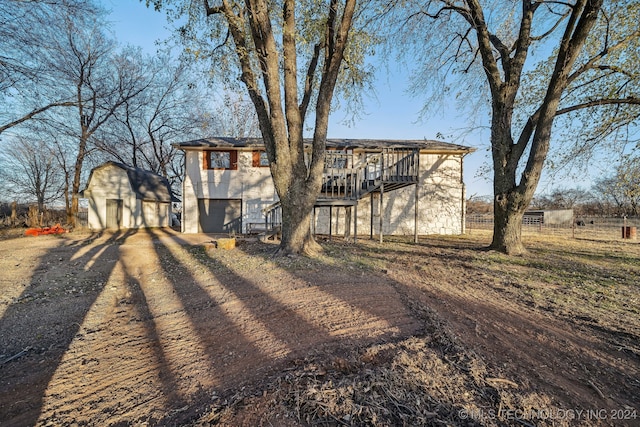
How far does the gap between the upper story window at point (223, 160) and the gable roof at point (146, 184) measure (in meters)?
6.74

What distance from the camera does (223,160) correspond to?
15.3 metres

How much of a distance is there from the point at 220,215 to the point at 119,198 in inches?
306

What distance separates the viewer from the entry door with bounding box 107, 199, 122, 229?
58.6 ft

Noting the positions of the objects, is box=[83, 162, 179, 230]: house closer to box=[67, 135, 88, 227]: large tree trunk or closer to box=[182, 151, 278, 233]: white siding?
box=[67, 135, 88, 227]: large tree trunk

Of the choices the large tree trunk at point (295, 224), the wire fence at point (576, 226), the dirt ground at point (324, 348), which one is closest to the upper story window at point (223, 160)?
the large tree trunk at point (295, 224)

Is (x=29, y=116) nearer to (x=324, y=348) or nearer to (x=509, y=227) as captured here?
(x=324, y=348)

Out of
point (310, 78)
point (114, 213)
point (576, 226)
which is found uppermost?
point (310, 78)

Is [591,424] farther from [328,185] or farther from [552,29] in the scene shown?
[552,29]

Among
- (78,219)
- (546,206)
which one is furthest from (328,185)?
(546,206)

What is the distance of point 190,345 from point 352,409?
2.12m

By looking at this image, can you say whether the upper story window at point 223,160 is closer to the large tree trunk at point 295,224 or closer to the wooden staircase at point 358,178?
the wooden staircase at point 358,178

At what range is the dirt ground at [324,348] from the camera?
1856 millimetres

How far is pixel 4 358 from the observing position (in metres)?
3.12

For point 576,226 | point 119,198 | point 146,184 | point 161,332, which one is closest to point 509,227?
point 161,332
